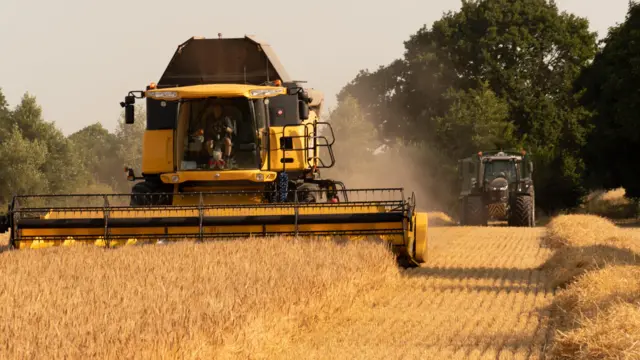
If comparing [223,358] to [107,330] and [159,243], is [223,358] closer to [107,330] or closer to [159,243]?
[107,330]

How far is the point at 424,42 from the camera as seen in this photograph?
68.0m

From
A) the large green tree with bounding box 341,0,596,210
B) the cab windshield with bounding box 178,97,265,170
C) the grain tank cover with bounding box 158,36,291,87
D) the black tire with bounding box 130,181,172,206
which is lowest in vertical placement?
the black tire with bounding box 130,181,172,206

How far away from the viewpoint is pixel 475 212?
32688 mm

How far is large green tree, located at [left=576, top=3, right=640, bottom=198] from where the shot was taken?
4034cm

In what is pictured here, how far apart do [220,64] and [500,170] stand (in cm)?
1678

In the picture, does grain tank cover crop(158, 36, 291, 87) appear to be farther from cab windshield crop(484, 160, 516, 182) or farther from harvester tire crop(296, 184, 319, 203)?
cab windshield crop(484, 160, 516, 182)

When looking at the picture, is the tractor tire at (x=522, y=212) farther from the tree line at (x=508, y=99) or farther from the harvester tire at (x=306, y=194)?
the harvester tire at (x=306, y=194)

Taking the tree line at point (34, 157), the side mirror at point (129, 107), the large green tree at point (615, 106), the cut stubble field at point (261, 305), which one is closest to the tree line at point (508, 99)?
the large green tree at point (615, 106)

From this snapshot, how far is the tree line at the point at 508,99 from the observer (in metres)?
44.9

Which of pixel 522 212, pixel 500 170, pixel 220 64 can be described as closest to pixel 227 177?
pixel 220 64

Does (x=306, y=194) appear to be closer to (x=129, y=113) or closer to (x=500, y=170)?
(x=129, y=113)

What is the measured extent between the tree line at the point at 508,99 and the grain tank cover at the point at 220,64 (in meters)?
27.3

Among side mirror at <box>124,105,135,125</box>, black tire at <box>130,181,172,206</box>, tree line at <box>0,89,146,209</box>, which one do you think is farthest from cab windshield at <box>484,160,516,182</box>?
tree line at <box>0,89,146,209</box>

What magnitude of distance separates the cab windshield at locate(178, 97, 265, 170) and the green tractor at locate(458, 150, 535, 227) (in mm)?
15869
